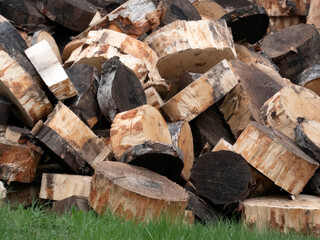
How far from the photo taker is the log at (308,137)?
5.04m

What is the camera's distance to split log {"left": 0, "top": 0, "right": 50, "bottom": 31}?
6.79 metres

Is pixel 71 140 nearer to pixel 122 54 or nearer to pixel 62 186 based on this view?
pixel 62 186

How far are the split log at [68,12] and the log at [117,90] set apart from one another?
154 centimetres

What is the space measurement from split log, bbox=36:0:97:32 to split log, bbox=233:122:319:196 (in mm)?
2655

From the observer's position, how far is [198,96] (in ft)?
18.0

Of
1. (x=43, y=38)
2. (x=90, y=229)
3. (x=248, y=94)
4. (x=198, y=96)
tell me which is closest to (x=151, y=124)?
(x=198, y=96)

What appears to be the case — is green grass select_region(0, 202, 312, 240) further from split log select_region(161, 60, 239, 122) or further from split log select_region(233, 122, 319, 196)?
split log select_region(161, 60, 239, 122)

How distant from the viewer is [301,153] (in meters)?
4.94

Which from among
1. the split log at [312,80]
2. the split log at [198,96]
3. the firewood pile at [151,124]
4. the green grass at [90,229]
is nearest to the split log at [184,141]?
the firewood pile at [151,124]

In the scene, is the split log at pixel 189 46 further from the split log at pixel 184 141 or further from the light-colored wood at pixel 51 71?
the light-colored wood at pixel 51 71

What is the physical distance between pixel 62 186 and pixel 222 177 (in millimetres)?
1247

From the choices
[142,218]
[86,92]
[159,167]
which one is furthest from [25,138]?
[142,218]

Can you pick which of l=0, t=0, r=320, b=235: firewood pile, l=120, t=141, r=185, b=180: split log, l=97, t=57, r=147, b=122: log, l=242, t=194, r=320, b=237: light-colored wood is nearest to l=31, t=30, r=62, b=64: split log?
l=0, t=0, r=320, b=235: firewood pile

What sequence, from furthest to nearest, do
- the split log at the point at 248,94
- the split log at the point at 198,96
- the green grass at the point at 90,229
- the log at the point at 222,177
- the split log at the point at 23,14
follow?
the split log at the point at 23,14
the split log at the point at 248,94
the split log at the point at 198,96
the log at the point at 222,177
the green grass at the point at 90,229
